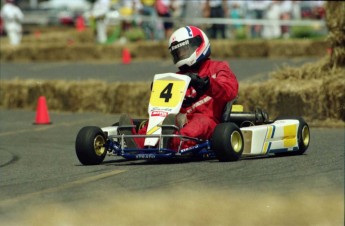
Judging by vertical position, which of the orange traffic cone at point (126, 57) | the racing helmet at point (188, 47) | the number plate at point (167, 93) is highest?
the racing helmet at point (188, 47)

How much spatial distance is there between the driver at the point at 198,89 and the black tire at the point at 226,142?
300 mm

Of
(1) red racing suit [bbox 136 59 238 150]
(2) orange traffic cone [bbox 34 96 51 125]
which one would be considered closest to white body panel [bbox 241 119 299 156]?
(1) red racing suit [bbox 136 59 238 150]

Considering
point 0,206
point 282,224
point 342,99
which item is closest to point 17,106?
point 342,99

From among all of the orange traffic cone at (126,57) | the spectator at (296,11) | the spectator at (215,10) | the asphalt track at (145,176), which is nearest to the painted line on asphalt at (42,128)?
the asphalt track at (145,176)

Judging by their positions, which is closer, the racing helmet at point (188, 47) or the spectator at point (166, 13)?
the racing helmet at point (188, 47)

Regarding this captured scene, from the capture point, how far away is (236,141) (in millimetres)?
9453

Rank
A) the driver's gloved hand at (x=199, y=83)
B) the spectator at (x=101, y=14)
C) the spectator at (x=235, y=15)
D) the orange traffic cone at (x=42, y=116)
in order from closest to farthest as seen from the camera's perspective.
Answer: the driver's gloved hand at (x=199, y=83) < the orange traffic cone at (x=42, y=116) < the spectator at (x=235, y=15) < the spectator at (x=101, y=14)

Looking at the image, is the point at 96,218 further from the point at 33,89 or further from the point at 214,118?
the point at 33,89

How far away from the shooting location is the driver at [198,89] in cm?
947

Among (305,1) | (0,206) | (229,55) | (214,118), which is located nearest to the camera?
(0,206)

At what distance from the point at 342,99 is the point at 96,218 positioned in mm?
7548

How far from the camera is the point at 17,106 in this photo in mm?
17484

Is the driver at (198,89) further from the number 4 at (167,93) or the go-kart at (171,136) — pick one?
the number 4 at (167,93)

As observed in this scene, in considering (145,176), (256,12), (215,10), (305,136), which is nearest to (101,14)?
(215,10)
